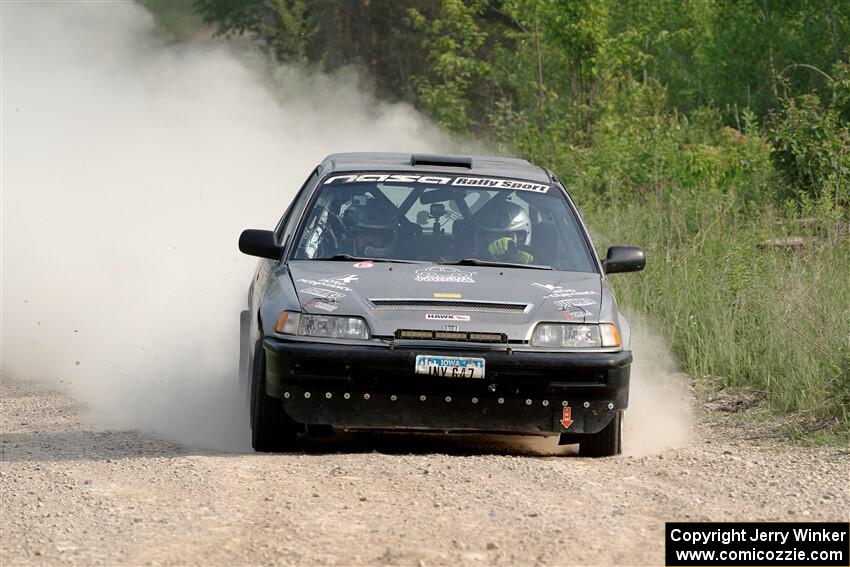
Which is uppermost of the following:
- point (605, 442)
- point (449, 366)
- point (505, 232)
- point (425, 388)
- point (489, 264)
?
point (505, 232)

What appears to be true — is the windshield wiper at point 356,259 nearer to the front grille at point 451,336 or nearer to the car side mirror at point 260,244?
the car side mirror at point 260,244

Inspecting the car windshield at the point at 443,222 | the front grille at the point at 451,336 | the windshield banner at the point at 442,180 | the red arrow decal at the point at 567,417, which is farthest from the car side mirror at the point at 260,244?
the red arrow decal at the point at 567,417

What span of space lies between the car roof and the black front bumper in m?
1.79

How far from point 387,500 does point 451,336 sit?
3.75 ft

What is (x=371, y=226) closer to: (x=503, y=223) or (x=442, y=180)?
(x=442, y=180)

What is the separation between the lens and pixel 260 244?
27.5 feet

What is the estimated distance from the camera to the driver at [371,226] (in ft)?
27.6

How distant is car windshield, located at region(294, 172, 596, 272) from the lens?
332 inches

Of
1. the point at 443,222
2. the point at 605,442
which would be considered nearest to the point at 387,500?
the point at 605,442

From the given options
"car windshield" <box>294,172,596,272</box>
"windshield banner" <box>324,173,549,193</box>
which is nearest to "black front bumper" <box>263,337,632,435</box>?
"car windshield" <box>294,172,596,272</box>

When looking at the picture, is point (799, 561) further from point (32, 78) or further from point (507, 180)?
point (32, 78)

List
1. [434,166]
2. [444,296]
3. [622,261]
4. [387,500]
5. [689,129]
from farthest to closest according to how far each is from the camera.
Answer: [689,129] < [434,166] < [622,261] < [444,296] < [387,500]

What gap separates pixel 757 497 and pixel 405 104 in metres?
20.4

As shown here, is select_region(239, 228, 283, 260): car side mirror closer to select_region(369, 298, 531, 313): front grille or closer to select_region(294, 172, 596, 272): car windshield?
select_region(294, 172, 596, 272): car windshield
